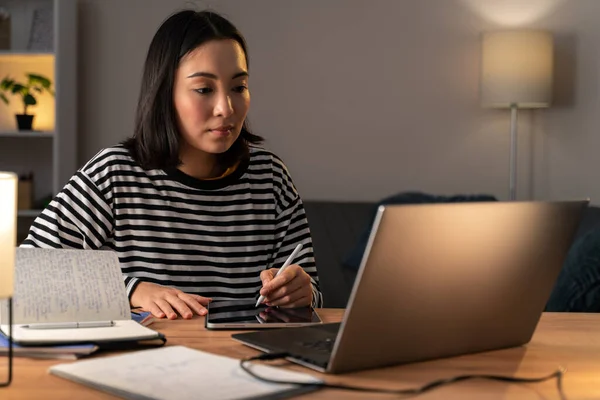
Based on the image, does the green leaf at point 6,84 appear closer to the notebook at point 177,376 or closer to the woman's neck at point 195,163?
the woman's neck at point 195,163

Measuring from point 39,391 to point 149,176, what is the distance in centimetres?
91

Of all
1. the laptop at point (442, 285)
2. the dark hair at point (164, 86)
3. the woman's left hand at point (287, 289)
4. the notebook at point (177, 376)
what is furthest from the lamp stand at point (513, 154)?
the notebook at point (177, 376)

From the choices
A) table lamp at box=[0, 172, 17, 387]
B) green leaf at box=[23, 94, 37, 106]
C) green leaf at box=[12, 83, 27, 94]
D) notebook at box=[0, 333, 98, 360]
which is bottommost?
notebook at box=[0, 333, 98, 360]

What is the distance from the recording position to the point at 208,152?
182 centimetres

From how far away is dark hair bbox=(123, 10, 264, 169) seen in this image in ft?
5.74

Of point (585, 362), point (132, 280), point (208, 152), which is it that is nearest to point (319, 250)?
point (208, 152)

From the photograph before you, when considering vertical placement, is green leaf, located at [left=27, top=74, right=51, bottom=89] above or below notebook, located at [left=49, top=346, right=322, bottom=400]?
above

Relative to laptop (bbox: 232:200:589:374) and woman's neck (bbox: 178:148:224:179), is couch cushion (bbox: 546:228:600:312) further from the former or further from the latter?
laptop (bbox: 232:200:589:374)

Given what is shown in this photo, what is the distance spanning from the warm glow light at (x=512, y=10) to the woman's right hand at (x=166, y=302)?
294cm

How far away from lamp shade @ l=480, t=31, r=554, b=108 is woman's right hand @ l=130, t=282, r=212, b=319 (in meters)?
2.55

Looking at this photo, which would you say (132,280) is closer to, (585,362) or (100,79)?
(585,362)

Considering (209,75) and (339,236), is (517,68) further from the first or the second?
(209,75)

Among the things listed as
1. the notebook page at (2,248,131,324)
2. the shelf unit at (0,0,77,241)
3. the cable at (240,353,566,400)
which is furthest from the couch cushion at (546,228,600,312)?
the shelf unit at (0,0,77,241)

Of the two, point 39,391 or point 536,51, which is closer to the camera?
point 39,391
